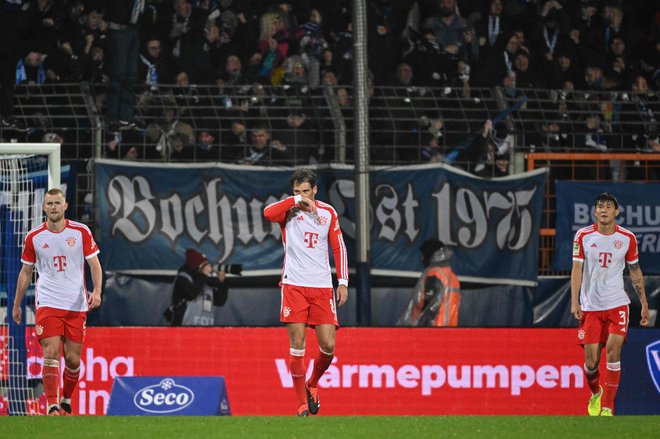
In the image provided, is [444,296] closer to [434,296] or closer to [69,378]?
[434,296]

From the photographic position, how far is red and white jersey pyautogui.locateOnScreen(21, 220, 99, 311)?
10.6 m

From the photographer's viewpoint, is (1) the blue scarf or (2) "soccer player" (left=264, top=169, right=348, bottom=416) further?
(1) the blue scarf

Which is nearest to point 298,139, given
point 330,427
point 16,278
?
point 16,278

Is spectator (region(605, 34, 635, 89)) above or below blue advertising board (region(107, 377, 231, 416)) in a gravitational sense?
above

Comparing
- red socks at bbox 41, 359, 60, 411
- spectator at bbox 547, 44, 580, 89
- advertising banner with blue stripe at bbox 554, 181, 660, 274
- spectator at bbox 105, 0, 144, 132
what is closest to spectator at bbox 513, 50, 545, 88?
spectator at bbox 547, 44, 580, 89

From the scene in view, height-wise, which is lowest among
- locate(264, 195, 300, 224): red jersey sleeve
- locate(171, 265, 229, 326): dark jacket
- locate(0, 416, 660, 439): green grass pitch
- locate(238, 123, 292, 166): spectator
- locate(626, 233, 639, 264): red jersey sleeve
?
locate(0, 416, 660, 439): green grass pitch

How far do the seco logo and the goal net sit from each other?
3.60ft

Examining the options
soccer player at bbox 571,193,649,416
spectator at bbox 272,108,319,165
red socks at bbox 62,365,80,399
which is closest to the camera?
red socks at bbox 62,365,80,399

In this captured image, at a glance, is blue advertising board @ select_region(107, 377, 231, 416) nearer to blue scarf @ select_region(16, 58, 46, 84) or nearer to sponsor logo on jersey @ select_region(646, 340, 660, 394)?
sponsor logo on jersey @ select_region(646, 340, 660, 394)

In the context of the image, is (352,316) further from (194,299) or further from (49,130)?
(49,130)

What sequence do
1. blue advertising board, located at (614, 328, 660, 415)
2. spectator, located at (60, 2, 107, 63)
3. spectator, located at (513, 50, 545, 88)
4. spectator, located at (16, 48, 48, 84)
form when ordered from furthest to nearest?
spectator, located at (513, 50, 545, 88)
spectator, located at (60, 2, 107, 63)
spectator, located at (16, 48, 48, 84)
blue advertising board, located at (614, 328, 660, 415)

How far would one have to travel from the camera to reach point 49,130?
13.8m

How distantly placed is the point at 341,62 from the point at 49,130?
4.26 meters

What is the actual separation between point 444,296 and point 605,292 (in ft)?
9.90
